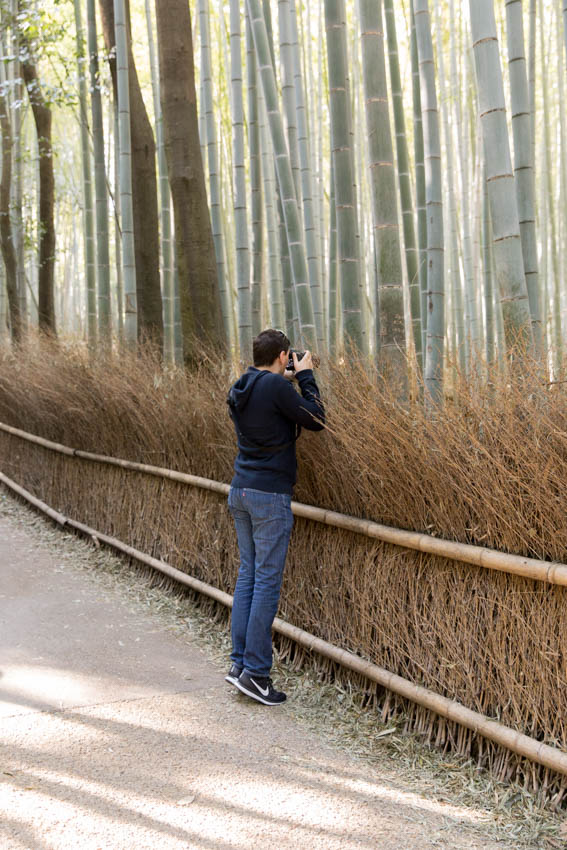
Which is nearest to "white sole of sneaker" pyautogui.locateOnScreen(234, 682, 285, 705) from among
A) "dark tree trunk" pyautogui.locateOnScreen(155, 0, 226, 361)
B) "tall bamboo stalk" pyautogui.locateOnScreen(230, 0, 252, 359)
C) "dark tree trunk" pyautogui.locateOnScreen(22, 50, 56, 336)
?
"tall bamboo stalk" pyautogui.locateOnScreen(230, 0, 252, 359)

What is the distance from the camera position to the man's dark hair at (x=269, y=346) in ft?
10.1

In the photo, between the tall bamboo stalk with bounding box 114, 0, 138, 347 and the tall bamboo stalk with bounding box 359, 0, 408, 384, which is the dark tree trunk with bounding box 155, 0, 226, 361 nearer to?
the tall bamboo stalk with bounding box 114, 0, 138, 347

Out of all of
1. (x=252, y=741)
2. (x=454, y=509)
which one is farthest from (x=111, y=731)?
(x=454, y=509)

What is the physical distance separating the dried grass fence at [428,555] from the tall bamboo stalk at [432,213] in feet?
2.73

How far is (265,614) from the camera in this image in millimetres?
3072

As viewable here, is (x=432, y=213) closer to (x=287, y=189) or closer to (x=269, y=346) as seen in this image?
(x=287, y=189)

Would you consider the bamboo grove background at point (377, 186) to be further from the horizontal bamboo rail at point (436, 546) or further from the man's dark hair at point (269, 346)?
the horizontal bamboo rail at point (436, 546)

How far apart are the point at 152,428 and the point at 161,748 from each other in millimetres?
2344

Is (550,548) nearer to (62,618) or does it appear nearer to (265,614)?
(265,614)

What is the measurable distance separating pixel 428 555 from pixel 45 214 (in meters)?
8.12

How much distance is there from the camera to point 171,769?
2535 mm

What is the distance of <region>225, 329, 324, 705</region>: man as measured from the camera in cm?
304

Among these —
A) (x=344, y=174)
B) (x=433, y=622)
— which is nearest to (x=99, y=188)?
(x=344, y=174)

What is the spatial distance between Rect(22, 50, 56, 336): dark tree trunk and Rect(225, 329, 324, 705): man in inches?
253
